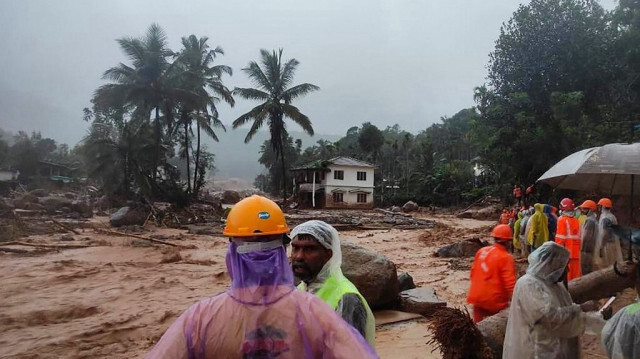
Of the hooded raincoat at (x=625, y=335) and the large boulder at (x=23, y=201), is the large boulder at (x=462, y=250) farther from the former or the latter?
the large boulder at (x=23, y=201)

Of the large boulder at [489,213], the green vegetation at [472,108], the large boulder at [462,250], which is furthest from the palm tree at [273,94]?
the large boulder at [462,250]

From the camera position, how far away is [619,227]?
150 inches

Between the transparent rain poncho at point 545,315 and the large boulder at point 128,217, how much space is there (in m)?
20.9

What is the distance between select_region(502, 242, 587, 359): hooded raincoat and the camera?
111 inches

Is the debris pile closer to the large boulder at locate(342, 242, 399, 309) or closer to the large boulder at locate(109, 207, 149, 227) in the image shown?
the large boulder at locate(342, 242, 399, 309)

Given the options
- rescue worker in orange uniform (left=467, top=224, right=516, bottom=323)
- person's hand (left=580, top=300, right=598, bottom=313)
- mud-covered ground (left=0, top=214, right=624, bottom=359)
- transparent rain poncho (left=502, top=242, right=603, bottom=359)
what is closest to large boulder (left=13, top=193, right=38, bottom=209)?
mud-covered ground (left=0, top=214, right=624, bottom=359)

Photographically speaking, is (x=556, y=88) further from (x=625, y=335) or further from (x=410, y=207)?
(x=625, y=335)

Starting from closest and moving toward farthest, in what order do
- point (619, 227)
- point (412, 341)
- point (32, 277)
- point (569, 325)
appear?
1. point (569, 325)
2. point (619, 227)
3. point (412, 341)
4. point (32, 277)

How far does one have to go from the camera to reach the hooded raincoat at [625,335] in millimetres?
2193

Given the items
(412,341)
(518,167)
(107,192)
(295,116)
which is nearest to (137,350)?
(412,341)

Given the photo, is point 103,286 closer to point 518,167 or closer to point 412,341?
point 412,341

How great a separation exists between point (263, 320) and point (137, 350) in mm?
5320

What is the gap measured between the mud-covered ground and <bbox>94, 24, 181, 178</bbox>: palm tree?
12824 mm

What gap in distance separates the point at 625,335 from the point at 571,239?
5.84 meters
